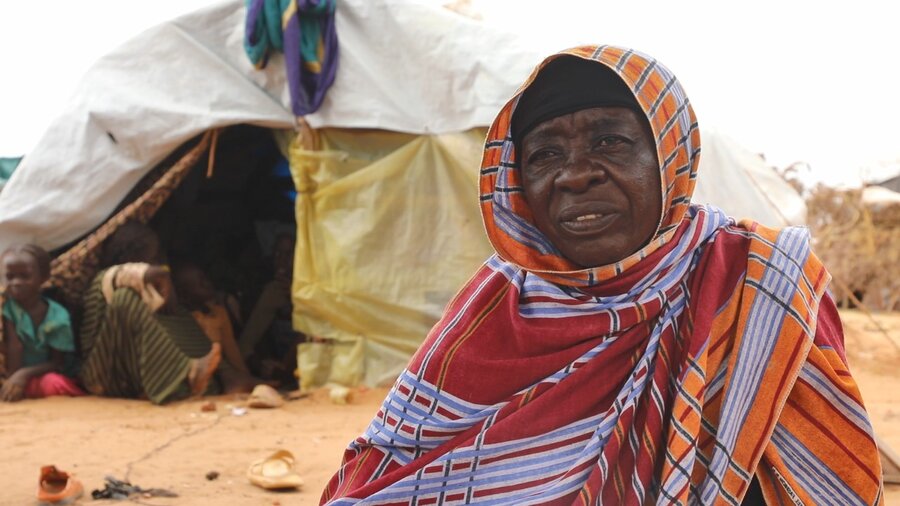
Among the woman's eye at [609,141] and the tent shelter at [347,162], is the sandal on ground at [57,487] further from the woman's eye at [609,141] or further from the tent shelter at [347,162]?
the tent shelter at [347,162]

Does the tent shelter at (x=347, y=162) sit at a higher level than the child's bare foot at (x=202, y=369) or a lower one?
higher

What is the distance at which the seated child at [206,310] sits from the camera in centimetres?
663

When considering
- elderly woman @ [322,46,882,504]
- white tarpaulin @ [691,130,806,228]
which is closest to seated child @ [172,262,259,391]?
white tarpaulin @ [691,130,806,228]

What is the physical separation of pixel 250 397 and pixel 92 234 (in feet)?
5.36

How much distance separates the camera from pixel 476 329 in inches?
70.5

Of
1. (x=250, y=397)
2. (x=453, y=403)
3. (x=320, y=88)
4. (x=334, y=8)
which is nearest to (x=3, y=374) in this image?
(x=250, y=397)

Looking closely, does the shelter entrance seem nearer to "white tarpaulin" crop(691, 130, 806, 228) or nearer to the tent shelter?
the tent shelter

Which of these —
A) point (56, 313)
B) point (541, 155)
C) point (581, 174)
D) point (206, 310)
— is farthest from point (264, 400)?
point (581, 174)

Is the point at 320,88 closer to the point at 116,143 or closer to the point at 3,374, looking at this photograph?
the point at 116,143

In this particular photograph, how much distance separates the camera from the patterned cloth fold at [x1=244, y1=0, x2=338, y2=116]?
5941mm

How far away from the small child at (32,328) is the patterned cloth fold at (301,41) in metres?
1.99

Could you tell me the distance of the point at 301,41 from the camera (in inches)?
237

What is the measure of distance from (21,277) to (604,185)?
506 centimetres

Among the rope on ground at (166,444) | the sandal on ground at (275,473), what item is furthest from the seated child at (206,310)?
the sandal on ground at (275,473)
